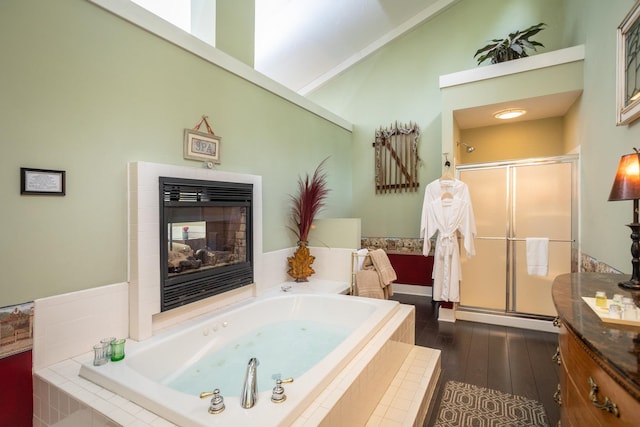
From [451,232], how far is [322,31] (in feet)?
9.70

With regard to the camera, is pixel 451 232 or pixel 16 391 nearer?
pixel 16 391

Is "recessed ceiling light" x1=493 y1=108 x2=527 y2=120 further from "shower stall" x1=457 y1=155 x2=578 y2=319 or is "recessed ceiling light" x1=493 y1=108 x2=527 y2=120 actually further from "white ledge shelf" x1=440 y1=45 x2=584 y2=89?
"shower stall" x1=457 y1=155 x2=578 y2=319

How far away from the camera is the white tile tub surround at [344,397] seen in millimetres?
1270

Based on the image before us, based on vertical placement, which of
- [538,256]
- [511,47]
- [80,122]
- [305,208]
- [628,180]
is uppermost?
[511,47]

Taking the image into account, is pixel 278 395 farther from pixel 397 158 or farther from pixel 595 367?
pixel 397 158

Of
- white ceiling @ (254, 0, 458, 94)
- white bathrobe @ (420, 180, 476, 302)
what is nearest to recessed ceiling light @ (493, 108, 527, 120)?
white bathrobe @ (420, 180, 476, 302)

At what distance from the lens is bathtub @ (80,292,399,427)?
4.00 ft

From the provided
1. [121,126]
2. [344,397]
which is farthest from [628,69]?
[121,126]

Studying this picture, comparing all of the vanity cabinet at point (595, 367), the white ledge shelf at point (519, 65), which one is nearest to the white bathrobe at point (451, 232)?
the white ledge shelf at point (519, 65)

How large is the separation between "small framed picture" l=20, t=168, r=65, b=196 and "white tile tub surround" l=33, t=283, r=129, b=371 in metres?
0.56

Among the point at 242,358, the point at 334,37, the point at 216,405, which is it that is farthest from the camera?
the point at 334,37

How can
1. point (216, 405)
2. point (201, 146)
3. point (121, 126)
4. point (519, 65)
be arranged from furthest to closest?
point (519, 65)
point (201, 146)
point (121, 126)
point (216, 405)

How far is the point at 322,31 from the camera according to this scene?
3996 mm

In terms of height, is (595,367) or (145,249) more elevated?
(145,249)
